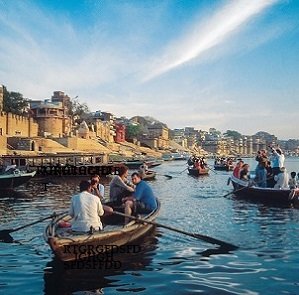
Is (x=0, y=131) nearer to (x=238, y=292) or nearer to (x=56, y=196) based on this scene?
(x=56, y=196)

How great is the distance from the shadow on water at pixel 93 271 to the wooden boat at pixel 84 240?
221mm

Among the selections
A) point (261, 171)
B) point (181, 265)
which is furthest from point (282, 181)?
point (181, 265)

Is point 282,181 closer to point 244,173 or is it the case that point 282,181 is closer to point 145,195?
point 244,173

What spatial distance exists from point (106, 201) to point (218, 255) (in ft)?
15.1

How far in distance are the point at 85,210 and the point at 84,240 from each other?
74 cm

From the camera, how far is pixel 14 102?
10475cm

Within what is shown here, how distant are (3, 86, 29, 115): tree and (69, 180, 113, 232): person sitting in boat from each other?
96.6m

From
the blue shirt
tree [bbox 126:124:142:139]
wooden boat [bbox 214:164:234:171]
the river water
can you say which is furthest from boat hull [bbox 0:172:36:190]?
tree [bbox 126:124:142:139]

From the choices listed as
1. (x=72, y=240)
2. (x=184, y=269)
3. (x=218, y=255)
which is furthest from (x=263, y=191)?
(x=72, y=240)

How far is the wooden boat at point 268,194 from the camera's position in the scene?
21.0 m

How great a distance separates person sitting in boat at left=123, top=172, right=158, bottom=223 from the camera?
13634 millimetres

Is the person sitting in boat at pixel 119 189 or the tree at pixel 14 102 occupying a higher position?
the tree at pixel 14 102

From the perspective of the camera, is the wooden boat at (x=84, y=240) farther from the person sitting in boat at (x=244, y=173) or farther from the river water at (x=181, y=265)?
the person sitting in boat at (x=244, y=173)

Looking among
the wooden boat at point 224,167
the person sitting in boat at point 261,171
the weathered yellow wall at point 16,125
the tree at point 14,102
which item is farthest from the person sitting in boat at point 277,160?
the tree at point 14,102
